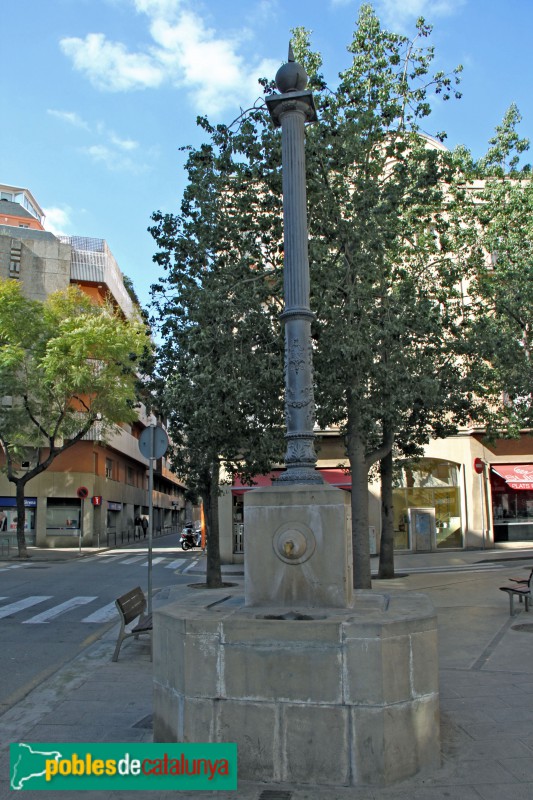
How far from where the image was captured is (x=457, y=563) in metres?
23.5

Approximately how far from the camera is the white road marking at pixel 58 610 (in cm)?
1262

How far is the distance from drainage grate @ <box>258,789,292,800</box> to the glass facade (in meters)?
25.1

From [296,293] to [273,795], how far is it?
4030 millimetres

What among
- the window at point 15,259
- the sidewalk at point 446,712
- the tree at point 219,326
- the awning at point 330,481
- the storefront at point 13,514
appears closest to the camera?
the sidewalk at point 446,712

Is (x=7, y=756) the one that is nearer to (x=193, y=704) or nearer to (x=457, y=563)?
(x=193, y=704)

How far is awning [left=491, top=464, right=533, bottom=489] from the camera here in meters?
29.1

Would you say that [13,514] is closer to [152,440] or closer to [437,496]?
[437,496]

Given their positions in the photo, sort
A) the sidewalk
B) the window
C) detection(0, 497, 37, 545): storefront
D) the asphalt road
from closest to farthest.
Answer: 1. the sidewalk
2. the asphalt road
3. detection(0, 497, 37, 545): storefront
4. the window

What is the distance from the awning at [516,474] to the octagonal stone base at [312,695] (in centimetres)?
2581

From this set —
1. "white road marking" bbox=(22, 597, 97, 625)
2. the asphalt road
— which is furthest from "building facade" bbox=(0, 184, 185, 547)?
"white road marking" bbox=(22, 597, 97, 625)

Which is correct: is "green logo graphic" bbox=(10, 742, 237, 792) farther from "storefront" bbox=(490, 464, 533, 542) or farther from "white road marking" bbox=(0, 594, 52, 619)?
"storefront" bbox=(490, 464, 533, 542)

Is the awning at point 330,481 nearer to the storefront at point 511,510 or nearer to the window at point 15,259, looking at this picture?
the storefront at point 511,510

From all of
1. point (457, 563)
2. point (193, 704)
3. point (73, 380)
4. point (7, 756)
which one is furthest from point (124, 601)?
point (73, 380)

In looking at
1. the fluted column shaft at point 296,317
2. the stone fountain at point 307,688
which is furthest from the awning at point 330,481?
the stone fountain at point 307,688
